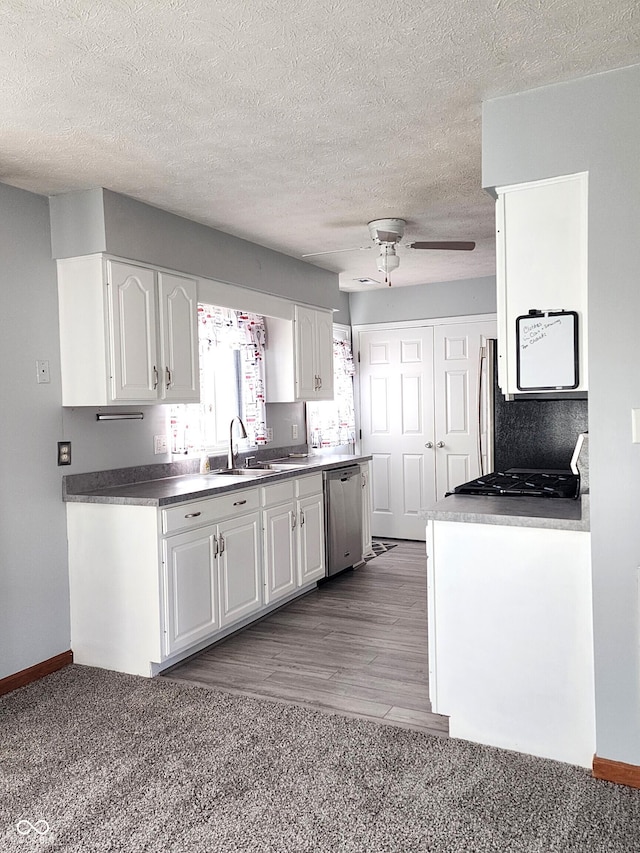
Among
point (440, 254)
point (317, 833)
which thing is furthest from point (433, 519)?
point (440, 254)

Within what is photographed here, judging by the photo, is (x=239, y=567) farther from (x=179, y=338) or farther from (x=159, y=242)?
(x=159, y=242)

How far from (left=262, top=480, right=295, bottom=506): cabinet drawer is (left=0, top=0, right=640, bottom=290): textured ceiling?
1.69m

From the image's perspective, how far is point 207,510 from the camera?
148 inches

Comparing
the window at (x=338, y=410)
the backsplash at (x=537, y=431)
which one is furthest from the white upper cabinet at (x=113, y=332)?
the window at (x=338, y=410)

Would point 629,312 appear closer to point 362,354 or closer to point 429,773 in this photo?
point 429,773

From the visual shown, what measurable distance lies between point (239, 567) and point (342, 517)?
4.53ft

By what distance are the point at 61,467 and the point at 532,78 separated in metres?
2.80

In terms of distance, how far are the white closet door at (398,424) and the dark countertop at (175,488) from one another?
2013mm

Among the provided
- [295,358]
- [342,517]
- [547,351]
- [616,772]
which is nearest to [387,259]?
[295,358]

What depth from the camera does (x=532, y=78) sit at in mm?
2393

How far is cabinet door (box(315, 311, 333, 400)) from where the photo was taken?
219 inches

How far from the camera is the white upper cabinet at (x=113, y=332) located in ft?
11.6

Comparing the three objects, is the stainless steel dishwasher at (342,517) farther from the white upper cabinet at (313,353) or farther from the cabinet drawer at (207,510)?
the cabinet drawer at (207,510)

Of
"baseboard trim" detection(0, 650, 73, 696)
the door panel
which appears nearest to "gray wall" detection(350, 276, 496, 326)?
the door panel
